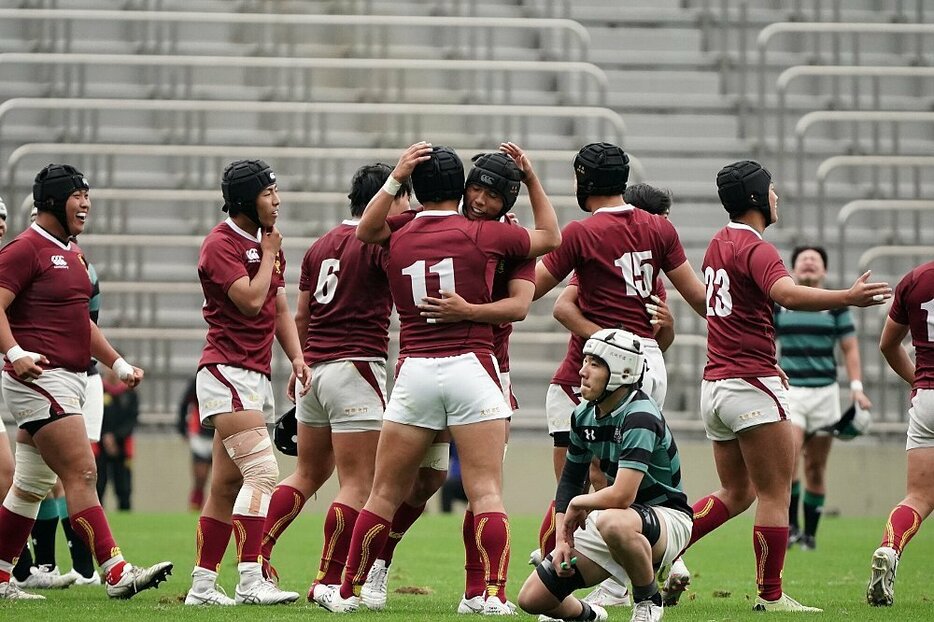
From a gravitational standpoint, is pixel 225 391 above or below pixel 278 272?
below

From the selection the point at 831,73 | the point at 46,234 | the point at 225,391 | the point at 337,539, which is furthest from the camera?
the point at 831,73

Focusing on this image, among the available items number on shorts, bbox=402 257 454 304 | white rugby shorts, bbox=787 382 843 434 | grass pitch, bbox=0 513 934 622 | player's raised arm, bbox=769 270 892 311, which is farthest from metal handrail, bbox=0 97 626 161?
number on shorts, bbox=402 257 454 304

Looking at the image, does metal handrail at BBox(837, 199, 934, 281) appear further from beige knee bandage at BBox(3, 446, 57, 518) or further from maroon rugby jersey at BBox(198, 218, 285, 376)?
beige knee bandage at BBox(3, 446, 57, 518)

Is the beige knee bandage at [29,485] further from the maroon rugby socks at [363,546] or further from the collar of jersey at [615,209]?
the collar of jersey at [615,209]

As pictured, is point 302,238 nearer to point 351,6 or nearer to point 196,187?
point 196,187

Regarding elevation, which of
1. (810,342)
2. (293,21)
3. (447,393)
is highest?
(293,21)

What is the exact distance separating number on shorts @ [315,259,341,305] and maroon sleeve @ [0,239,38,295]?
4.76ft

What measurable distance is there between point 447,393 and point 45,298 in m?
2.27

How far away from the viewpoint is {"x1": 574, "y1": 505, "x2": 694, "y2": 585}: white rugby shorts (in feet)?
20.8

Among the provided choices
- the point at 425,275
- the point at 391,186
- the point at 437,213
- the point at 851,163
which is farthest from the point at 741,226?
the point at 851,163

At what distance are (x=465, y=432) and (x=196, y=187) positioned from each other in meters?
11.3

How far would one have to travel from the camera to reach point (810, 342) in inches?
453

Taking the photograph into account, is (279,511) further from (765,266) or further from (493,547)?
(765,266)

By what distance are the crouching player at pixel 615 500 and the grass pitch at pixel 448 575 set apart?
1.56 feet
